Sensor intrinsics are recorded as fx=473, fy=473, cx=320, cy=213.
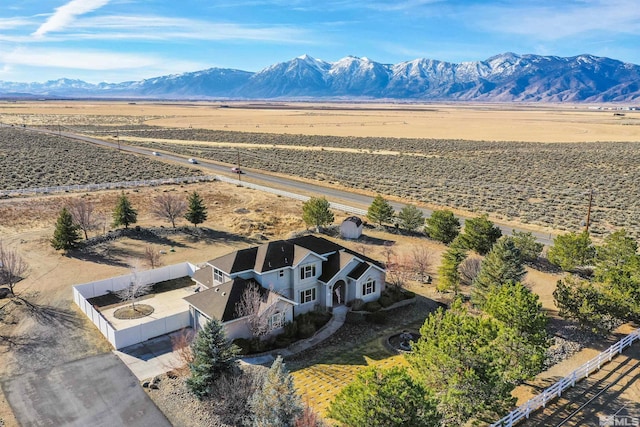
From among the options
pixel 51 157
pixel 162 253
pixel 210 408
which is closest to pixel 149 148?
pixel 51 157

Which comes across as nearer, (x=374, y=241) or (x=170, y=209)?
(x=374, y=241)

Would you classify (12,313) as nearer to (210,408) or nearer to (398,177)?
(210,408)

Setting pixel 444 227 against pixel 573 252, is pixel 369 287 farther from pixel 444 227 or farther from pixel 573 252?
pixel 573 252

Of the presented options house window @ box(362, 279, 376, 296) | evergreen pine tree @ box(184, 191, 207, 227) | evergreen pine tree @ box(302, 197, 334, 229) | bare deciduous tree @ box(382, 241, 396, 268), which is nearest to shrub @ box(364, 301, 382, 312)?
house window @ box(362, 279, 376, 296)

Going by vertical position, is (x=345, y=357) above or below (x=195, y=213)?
below

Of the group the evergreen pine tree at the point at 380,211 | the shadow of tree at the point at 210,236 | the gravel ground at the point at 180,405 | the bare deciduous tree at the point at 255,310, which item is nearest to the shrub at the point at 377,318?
the bare deciduous tree at the point at 255,310

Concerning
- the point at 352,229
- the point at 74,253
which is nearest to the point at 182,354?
the point at 74,253

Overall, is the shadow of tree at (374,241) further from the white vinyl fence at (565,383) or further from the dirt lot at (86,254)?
the white vinyl fence at (565,383)

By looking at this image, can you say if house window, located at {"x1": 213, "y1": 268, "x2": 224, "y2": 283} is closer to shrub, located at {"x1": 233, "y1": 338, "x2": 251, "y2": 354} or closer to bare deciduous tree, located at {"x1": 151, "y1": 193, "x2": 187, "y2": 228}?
shrub, located at {"x1": 233, "y1": 338, "x2": 251, "y2": 354}
